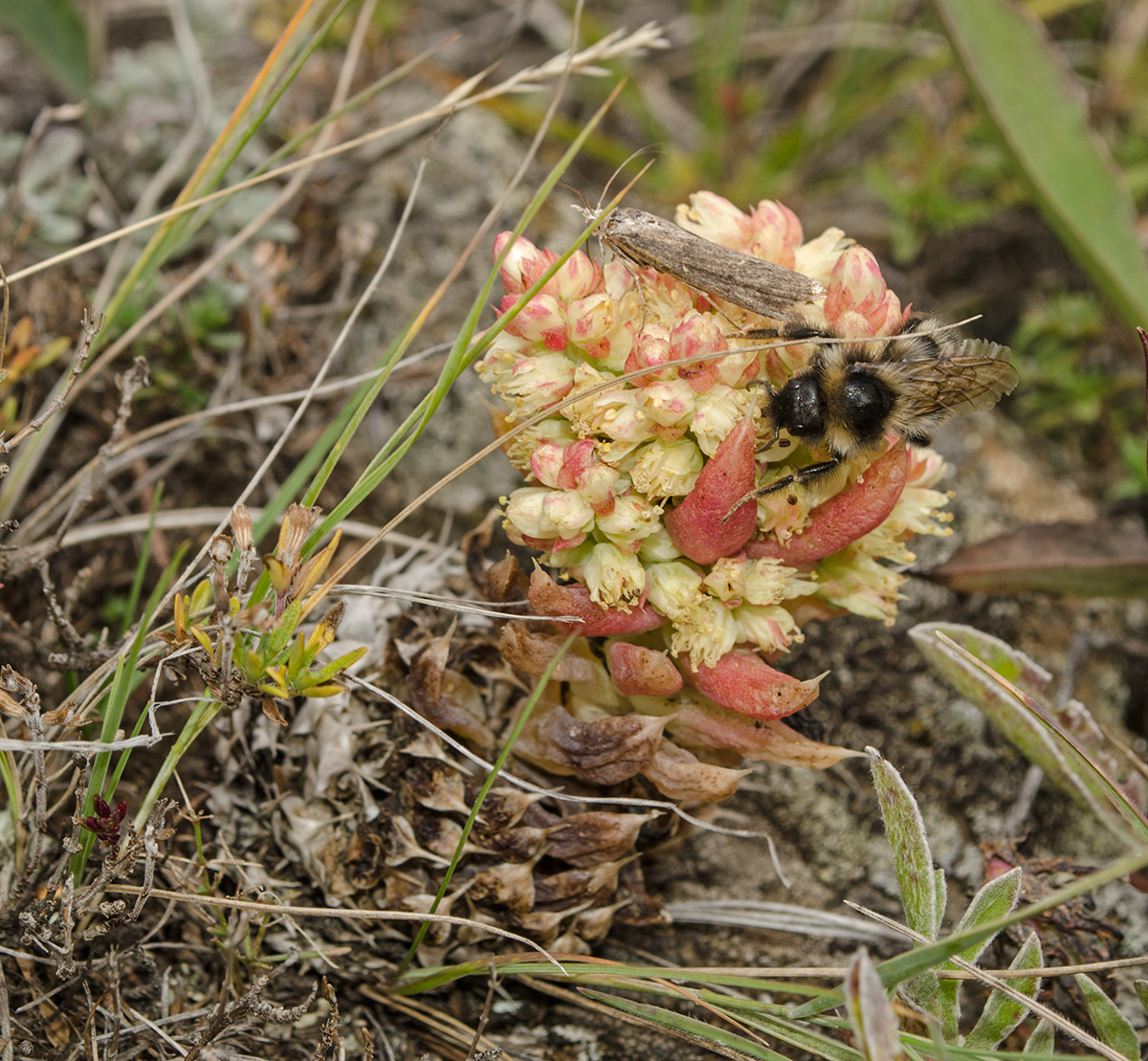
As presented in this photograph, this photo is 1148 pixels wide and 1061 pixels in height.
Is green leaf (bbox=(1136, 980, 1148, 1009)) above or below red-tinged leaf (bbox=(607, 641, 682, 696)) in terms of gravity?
below

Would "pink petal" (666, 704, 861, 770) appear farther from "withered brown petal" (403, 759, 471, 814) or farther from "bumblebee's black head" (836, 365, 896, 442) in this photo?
"bumblebee's black head" (836, 365, 896, 442)

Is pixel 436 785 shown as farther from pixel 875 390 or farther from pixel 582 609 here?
pixel 875 390

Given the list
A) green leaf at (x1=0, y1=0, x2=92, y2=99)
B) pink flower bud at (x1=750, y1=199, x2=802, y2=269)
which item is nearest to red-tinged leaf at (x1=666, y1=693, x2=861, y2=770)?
pink flower bud at (x1=750, y1=199, x2=802, y2=269)

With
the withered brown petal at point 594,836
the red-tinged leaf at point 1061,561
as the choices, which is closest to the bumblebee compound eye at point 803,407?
the withered brown petal at point 594,836

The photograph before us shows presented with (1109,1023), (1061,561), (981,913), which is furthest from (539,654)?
(1061,561)

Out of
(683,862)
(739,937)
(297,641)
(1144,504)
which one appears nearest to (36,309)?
(297,641)

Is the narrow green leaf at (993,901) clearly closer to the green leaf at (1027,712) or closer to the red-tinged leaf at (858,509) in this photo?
the green leaf at (1027,712)

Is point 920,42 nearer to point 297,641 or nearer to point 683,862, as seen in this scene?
point 683,862
